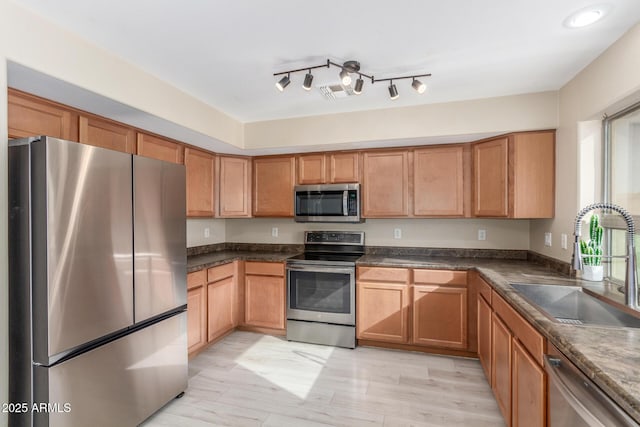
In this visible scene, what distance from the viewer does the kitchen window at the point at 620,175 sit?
194 cm

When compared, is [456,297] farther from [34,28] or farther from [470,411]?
[34,28]

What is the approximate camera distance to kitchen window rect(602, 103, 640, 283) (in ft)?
6.37

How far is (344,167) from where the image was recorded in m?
3.53

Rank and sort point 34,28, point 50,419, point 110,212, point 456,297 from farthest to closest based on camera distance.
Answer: point 456,297
point 110,212
point 34,28
point 50,419

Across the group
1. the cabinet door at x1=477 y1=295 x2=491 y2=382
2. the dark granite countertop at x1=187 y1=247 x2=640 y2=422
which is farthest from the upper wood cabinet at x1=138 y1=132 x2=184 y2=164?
the cabinet door at x1=477 y1=295 x2=491 y2=382

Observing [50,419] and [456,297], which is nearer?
[50,419]

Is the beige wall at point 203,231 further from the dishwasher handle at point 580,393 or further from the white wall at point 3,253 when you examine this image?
the dishwasher handle at point 580,393

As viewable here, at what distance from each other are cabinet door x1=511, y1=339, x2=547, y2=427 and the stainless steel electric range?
5.39 feet

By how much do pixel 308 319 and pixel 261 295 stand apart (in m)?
0.61

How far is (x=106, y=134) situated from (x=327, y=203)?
2.11 meters

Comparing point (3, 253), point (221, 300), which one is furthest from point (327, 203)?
point (3, 253)

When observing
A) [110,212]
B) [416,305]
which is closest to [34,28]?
[110,212]

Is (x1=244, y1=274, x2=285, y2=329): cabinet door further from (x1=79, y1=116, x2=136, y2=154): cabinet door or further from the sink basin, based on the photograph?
the sink basin

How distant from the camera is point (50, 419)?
151 cm
